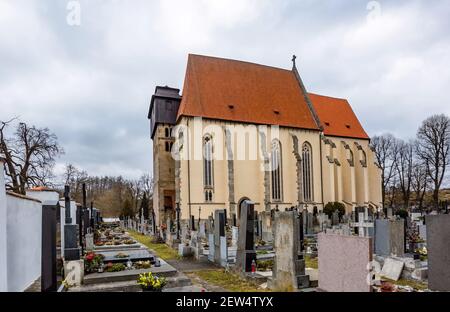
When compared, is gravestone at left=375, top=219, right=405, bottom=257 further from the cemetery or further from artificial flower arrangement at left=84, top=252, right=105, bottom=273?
artificial flower arrangement at left=84, top=252, right=105, bottom=273

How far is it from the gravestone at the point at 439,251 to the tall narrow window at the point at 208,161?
22251 mm

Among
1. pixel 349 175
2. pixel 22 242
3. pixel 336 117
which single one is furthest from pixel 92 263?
pixel 336 117

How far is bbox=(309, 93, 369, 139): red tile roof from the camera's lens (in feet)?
119

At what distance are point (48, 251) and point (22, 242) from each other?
1.49 metres

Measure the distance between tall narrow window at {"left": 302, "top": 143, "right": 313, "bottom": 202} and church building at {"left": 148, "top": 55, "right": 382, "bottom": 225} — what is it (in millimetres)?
95

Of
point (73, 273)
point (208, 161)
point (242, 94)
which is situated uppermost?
point (242, 94)

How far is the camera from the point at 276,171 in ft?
101

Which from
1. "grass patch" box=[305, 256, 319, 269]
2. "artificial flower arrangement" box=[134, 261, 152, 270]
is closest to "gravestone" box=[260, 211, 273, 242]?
"grass patch" box=[305, 256, 319, 269]

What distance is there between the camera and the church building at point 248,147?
91.6ft

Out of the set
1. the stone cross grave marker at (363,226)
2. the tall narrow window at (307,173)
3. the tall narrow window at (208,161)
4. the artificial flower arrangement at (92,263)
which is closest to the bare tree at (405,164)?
the tall narrow window at (307,173)

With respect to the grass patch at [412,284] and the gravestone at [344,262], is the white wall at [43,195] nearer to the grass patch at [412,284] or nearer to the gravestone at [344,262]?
the gravestone at [344,262]

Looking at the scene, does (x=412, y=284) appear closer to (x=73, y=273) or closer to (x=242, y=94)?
(x=73, y=273)

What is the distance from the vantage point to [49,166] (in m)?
25.9

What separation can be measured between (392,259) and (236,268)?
3.92 meters
